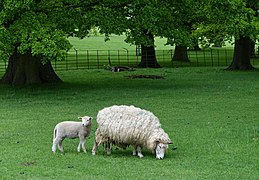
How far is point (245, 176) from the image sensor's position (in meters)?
9.65

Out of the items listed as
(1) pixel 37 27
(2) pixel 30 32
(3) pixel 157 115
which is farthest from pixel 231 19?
(3) pixel 157 115

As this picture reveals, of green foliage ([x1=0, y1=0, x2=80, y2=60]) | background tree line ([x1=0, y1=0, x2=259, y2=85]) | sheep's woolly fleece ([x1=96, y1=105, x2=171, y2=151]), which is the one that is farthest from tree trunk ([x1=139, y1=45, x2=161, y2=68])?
sheep's woolly fleece ([x1=96, y1=105, x2=171, y2=151])

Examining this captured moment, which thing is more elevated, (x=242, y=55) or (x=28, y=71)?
(x=242, y=55)

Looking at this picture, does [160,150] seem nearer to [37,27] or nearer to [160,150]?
[160,150]

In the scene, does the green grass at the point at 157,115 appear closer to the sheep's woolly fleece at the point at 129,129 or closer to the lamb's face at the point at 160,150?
the lamb's face at the point at 160,150

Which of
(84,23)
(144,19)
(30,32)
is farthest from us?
(84,23)

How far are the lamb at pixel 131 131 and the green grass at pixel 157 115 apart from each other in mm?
279

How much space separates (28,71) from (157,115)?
9.90 metres

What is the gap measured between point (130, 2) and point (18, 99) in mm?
6009

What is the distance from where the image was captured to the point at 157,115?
55.2 feet

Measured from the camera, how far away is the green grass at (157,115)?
33.5 ft

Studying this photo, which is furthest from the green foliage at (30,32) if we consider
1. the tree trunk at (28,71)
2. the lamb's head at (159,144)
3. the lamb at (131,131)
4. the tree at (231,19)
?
the lamb's head at (159,144)

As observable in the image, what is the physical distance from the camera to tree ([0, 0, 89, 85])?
20281 millimetres

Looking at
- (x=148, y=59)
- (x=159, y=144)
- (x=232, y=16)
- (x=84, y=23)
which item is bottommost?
(x=159, y=144)
